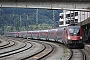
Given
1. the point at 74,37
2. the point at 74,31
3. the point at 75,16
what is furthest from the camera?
the point at 75,16

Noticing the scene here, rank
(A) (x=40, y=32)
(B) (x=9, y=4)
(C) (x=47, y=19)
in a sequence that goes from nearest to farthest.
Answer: (B) (x=9, y=4) < (A) (x=40, y=32) < (C) (x=47, y=19)

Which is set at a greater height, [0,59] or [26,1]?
[26,1]

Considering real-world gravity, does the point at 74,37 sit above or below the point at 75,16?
below

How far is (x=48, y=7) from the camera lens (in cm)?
2406

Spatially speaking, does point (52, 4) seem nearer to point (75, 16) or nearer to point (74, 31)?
point (74, 31)

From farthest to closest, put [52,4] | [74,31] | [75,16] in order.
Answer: [75,16], [74,31], [52,4]

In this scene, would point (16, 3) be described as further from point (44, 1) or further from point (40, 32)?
point (40, 32)

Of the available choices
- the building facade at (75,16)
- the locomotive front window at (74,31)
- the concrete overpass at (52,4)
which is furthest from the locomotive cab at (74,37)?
the building facade at (75,16)

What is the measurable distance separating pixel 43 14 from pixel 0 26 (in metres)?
35.9

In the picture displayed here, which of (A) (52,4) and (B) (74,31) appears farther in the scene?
(B) (74,31)

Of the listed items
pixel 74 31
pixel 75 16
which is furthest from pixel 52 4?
pixel 75 16

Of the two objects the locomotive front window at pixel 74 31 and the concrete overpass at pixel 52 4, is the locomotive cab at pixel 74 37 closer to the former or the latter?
the locomotive front window at pixel 74 31

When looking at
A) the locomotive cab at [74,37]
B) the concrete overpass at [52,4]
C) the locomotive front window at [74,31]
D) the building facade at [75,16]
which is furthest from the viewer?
the building facade at [75,16]


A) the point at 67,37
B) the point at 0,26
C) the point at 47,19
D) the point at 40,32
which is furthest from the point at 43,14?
the point at 67,37
